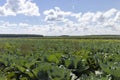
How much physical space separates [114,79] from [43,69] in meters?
2.06

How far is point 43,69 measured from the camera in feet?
26.2

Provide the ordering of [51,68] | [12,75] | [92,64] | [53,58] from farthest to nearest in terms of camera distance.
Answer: [92,64]
[53,58]
[12,75]
[51,68]

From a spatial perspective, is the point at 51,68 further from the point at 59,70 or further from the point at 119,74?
the point at 119,74

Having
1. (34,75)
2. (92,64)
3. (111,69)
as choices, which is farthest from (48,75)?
(92,64)

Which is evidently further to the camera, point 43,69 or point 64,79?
point 43,69

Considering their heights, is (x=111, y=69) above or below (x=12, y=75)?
above

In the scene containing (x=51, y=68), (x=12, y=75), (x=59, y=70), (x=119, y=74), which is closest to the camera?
(x=119, y=74)

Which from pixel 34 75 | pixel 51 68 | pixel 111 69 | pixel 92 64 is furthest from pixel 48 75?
pixel 92 64

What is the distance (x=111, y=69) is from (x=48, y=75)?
168cm

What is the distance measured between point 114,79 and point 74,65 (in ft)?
9.83

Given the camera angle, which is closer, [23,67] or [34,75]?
[34,75]

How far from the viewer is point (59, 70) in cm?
740

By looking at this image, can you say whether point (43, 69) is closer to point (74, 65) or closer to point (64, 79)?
point (64, 79)

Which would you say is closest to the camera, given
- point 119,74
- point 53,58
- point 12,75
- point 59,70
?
point 119,74
